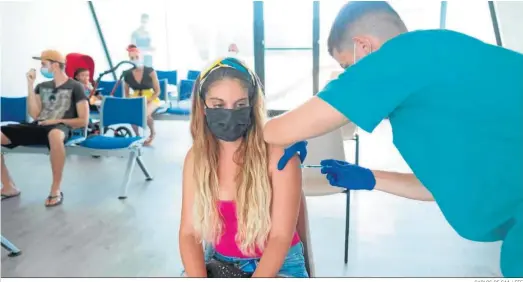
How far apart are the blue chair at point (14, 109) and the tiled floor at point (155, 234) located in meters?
0.51

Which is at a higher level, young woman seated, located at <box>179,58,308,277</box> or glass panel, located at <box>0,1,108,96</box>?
glass panel, located at <box>0,1,108,96</box>

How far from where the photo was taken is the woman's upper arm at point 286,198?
125cm

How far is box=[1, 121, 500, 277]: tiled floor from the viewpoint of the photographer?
2234 millimetres

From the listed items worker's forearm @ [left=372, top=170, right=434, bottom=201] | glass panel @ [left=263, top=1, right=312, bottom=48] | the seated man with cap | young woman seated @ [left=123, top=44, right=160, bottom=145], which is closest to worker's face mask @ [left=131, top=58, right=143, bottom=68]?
young woman seated @ [left=123, top=44, right=160, bottom=145]

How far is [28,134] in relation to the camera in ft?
11.2

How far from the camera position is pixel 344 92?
0.82 meters

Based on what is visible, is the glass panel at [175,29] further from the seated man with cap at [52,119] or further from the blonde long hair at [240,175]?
the blonde long hair at [240,175]

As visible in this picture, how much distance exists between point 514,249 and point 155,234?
2.13m

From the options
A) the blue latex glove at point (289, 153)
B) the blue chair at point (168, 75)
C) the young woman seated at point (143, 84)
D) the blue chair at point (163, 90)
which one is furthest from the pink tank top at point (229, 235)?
the blue chair at point (168, 75)

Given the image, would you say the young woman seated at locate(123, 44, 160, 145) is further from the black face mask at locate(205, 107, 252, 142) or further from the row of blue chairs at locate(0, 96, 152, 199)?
the black face mask at locate(205, 107, 252, 142)

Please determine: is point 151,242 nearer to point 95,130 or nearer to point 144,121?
point 144,121

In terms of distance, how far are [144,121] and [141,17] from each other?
4.07 m

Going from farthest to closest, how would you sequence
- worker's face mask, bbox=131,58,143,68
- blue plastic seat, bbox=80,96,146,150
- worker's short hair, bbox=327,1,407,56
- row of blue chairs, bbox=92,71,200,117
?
worker's face mask, bbox=131,58,143,68 → row of blue chairs, bbox=92,71,200,117 → blue plastic seat, bbox=80,96,146,150 → worker's short hair, bbox=327,1,407,56

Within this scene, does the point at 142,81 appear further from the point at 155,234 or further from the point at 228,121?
the point at 228,121
